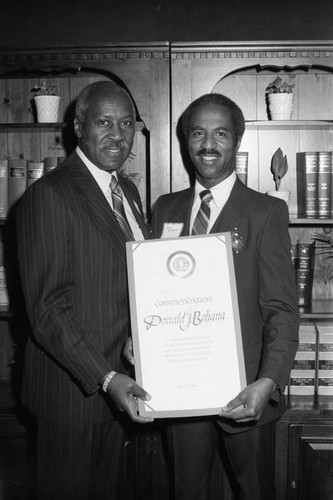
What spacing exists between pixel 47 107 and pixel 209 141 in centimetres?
105

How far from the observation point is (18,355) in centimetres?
A: 295

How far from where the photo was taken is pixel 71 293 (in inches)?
69.8

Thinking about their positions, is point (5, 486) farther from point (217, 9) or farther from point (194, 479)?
point (217, 9)

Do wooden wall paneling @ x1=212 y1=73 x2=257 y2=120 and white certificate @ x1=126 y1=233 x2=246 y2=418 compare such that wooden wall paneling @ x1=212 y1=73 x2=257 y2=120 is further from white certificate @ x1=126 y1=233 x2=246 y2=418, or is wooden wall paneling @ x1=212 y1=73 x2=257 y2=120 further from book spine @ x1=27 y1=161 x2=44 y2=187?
white certificate @ x1=126 y1=233 x2=246 y2=418

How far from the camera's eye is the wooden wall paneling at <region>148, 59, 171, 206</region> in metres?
2.49

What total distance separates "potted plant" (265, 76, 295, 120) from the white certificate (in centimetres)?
112

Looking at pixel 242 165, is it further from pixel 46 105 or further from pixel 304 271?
pixel 46 105

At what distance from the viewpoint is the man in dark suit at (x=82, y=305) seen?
1711 mm

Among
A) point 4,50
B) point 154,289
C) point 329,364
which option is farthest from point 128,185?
point 329,364

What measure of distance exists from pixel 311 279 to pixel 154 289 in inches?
47.9

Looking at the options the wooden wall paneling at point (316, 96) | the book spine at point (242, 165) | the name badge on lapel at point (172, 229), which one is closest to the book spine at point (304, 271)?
the book spine at point (242, 165)

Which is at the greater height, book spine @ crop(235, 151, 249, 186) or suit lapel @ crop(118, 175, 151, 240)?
book spine @ crop(235, 151, 249, 186)

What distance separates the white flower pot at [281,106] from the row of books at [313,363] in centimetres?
97

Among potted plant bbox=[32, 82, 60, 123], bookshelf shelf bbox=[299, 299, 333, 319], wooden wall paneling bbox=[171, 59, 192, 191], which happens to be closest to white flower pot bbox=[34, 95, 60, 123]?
potted plant bbox=[32, 82, 60, 123]
